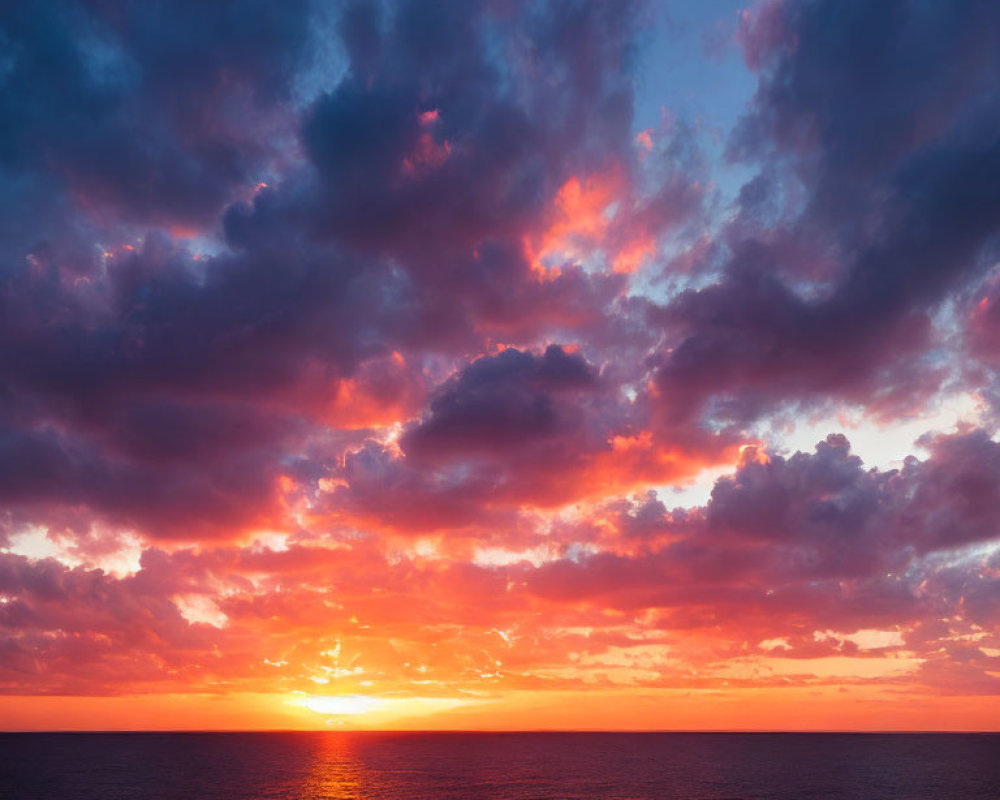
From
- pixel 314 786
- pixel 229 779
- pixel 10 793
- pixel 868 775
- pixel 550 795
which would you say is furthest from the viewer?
pixel 868 775

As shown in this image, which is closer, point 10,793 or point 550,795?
point 550,795

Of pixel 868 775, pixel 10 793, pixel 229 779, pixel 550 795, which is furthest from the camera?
pixel 868 775

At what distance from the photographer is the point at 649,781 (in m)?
168

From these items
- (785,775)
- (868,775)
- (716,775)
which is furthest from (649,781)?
(868,775)

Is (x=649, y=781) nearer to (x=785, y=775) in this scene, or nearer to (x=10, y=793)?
(x=785, y=775)

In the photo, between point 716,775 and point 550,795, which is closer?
point 550,795

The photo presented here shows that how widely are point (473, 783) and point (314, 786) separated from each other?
33.9m

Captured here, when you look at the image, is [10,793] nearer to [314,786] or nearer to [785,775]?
[314,786]

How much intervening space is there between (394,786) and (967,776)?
145m

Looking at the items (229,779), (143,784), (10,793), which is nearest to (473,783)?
(229,779)

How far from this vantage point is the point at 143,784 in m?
168

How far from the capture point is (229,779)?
17988 centimetres

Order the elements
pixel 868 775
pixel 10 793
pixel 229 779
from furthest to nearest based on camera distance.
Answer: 1. pixel 868 775
2. pixel 229 779
3. pixel 10 793

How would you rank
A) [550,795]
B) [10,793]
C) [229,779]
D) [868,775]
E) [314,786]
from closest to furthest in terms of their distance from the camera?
[550,795] → [10,793] → [314,786] → [229,779] → [868,775]
